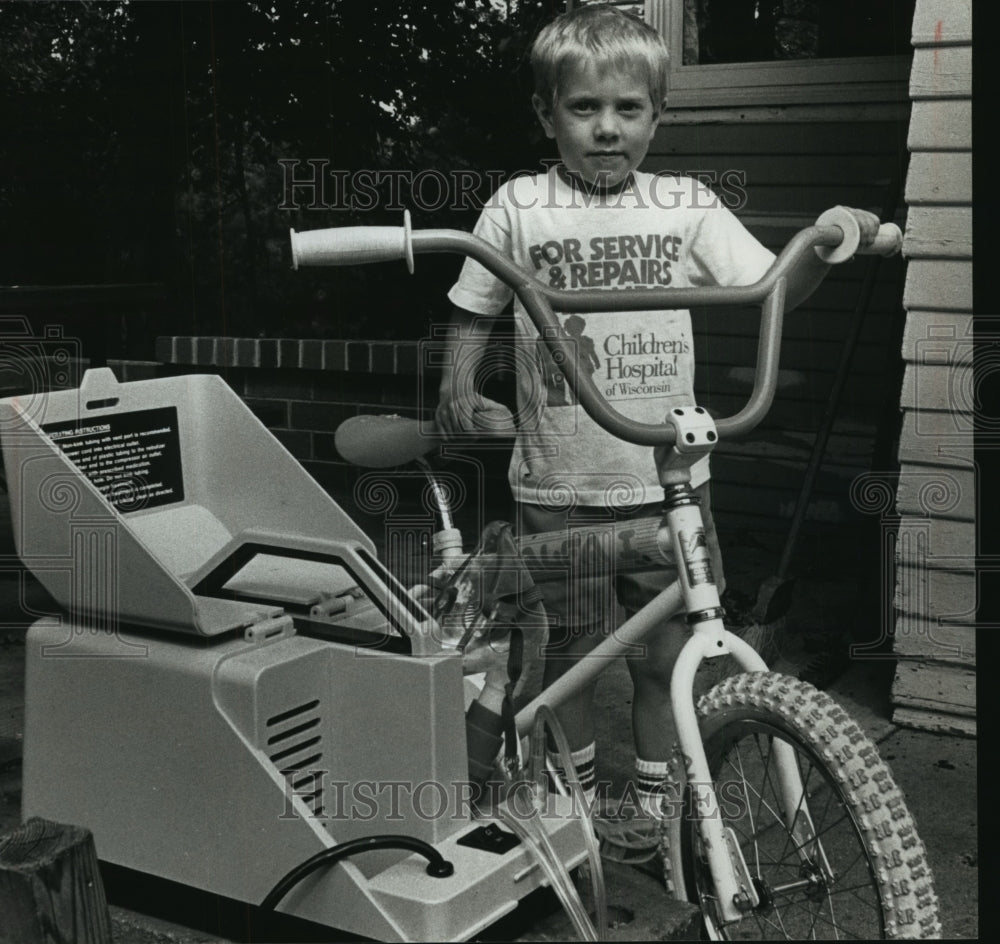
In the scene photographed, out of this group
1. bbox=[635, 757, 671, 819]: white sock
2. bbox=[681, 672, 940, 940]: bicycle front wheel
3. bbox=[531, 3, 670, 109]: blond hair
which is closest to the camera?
bbox=[681, 672, 940, 940]: bicycle front wheel

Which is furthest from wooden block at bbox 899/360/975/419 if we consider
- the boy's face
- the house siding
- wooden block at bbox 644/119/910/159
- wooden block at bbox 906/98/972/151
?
wooden block at bbox 644/119/910/159

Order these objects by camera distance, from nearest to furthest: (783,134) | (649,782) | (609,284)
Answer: (609,284)
(649,782)
(783,134)

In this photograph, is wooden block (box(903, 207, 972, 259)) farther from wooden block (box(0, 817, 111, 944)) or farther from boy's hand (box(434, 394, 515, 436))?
wooden block (box(0, 817, 111, 944))

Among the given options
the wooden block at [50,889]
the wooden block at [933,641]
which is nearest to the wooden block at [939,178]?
the wooden block at [933,641]

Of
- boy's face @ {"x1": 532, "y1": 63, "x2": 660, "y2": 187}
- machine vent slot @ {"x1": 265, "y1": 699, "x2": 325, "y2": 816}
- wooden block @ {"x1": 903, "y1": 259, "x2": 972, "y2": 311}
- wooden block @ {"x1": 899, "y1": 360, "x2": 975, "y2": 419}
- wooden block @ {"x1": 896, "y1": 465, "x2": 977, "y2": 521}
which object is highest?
boy's face @ {"x1": 532, "y1": 63, "x2": 660, "y2": 187}

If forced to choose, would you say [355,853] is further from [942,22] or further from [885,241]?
[942,22]

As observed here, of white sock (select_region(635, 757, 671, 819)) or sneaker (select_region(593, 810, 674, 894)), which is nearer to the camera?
sneaker (select_region(593, 810, 674, 894))

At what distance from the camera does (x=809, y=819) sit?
1786 mm

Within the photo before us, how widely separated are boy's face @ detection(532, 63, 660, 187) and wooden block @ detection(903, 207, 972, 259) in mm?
894

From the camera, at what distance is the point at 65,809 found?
2059 mm

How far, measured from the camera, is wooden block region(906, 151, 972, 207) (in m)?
2.91

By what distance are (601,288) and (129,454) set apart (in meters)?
0.85

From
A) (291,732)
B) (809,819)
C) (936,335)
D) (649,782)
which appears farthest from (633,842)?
(936,335)

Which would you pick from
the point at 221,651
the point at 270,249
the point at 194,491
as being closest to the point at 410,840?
the point at 221,651
